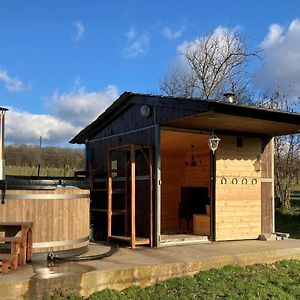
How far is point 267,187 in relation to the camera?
10.9 metres

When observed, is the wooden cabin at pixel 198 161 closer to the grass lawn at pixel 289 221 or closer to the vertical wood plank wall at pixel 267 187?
the vertical wood plank wall at pixel 267 187

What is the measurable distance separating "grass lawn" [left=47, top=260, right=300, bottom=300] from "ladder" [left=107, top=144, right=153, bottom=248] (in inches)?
83.1

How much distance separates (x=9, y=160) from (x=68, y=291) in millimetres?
8778

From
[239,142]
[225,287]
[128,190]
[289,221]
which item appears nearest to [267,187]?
[239,142]

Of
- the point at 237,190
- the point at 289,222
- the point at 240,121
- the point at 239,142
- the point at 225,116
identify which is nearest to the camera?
the point at 225,116

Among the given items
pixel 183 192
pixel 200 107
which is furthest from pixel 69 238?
pixel 183 192

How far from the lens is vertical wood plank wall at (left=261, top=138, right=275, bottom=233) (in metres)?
10.8

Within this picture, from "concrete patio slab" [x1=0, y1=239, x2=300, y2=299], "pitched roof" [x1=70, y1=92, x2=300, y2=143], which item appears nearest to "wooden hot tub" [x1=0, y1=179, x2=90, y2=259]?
"concrete patio slab" [x1=0, y1=239, x2=300, y2=299]

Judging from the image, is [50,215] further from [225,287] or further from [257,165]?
[257,165]

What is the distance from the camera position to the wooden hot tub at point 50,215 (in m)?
6.94

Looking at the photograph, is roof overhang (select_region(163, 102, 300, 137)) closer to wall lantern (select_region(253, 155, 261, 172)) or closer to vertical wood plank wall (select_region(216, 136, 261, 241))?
vertical wood plank wall (select_region(216, 136, 261, 241))

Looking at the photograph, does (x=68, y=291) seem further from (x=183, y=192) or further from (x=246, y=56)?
(x=246, y=56)

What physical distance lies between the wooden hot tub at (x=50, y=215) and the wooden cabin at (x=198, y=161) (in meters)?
1.53

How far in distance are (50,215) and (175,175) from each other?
635 centimetres
